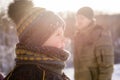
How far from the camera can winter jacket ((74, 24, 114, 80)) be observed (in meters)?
5.54

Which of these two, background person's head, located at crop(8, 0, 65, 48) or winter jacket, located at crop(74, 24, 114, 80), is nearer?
background person's head, located at crop(8, 0, 65, 48)

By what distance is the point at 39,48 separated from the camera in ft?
8.07

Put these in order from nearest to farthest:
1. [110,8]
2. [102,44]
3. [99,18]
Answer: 1. [102,44]
2. [99,18]
3. [110,8]

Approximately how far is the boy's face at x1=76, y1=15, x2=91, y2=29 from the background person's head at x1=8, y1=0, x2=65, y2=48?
10.5 ft

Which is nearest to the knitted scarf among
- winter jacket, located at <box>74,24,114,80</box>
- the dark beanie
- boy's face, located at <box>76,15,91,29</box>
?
winter jacket, located at <box>74,24,114,80</box>

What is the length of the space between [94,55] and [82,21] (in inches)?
21.1

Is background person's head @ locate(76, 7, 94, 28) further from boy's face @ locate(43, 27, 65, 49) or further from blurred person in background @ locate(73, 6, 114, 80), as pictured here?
boy's face @ locate(43, 27, 65, 49)

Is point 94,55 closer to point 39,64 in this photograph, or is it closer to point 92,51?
point 92,51

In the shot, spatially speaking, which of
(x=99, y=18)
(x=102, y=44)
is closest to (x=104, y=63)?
(x=102, y=44)

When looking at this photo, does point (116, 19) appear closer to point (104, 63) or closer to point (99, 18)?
point (99, 18)

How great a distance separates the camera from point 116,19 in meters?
22.9

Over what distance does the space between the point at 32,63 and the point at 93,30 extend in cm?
329

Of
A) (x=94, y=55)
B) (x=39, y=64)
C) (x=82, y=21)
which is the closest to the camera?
(x=39, y=64)

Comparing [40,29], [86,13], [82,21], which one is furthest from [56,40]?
[86,13]
